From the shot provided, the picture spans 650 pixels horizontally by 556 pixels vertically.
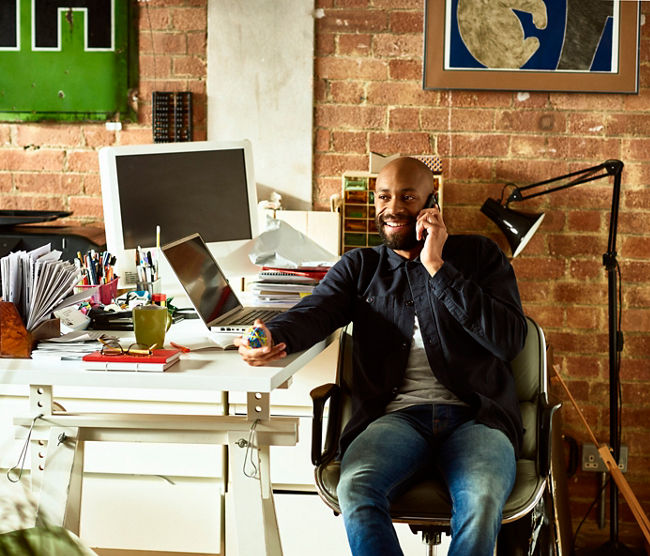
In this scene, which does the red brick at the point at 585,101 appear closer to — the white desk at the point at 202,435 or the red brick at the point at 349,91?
the red brick at the point at 349,91

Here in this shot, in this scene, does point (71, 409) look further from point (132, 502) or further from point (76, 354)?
point (76, 354)

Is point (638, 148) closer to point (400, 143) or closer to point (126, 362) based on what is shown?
point (400, 143)

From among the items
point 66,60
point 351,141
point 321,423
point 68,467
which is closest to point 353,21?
point 351,141

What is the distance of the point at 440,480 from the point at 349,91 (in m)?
1.71

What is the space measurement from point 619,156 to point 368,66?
39.8 inches

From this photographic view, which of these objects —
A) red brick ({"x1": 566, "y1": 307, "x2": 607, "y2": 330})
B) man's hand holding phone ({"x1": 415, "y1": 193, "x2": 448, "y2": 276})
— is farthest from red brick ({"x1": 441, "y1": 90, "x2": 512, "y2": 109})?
man's hand holding phone ({"x1": 415, "y1": 193, "x2": 448, "y2": 276})

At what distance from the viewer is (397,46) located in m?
2.95

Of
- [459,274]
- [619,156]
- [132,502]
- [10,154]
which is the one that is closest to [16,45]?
[10,154]

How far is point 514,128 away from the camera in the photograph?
295cm

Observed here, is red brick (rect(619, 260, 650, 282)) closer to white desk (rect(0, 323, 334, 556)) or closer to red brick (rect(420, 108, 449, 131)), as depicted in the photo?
red brick (rect(420, 108, 449, 131))

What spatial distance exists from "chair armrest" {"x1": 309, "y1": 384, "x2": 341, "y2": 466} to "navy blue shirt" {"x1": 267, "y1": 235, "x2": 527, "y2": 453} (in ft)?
0.13

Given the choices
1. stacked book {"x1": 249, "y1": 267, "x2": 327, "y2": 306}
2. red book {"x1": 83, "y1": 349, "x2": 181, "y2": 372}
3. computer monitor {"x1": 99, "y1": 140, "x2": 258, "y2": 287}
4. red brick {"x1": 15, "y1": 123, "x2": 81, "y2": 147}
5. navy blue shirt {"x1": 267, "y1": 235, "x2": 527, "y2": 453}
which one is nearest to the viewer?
red book {"x1": 83, "y1": 349, "x2": 181, "y2": 372}

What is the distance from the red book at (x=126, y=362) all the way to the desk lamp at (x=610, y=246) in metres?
1.60

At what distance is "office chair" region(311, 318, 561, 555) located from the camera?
165 cm
